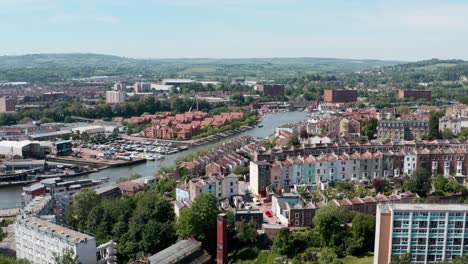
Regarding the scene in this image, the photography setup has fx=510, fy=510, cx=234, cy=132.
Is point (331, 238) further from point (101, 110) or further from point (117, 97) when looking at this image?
point (117, 97)

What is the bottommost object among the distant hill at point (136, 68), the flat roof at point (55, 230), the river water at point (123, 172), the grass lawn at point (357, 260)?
the river water at point (123, 172)

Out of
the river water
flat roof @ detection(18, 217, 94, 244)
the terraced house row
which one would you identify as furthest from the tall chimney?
the river water

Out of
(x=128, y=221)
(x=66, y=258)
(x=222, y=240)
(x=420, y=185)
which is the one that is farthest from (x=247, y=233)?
(x=420, y=185)

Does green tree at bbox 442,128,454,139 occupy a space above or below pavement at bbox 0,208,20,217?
above

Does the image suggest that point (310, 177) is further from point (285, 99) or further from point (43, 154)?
point (285, 99)

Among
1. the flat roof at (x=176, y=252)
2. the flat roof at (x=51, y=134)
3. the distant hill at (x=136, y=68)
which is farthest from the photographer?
the distant hill at (x=136, y=68)

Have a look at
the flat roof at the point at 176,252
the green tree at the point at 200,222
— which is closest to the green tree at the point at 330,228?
the green tree at the point at 200,222

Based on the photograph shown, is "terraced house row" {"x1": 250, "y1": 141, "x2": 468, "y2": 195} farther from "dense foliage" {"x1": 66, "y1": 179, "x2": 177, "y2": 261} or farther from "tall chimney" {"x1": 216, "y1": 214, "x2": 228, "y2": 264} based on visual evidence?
"tall chimney" {"x1": 216, "y1": 214, "x2": 228, "y2": 264}

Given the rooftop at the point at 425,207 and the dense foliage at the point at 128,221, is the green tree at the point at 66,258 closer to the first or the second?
the dense foliage at the point at 128,221

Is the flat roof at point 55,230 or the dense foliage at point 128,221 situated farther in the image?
the dense foliage at point 128,221
